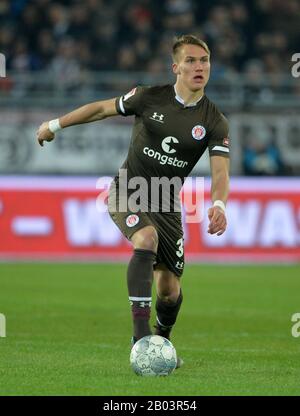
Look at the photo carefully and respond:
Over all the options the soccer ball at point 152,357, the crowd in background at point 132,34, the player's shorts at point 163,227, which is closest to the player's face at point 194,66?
the player's shorts at point 163,227

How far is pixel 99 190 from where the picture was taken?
19.1 metres

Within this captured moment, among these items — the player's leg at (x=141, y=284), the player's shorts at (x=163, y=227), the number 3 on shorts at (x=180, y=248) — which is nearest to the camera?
the player's leg at (x=141, y=284)

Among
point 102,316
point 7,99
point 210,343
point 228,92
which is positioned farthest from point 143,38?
point 210,343

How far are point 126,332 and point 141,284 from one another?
3.12 m

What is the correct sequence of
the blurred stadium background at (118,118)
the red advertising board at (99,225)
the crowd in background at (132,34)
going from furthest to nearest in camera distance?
the crowd in background at (132,34) < the blurred stadium background at (118,118) < the red advertising board at (99,225)

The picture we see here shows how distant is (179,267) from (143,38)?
14547 mm

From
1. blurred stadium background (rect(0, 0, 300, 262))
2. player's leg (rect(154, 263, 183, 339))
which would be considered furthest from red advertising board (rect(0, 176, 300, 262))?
player's leg (rect(154, 263, 183, 339))

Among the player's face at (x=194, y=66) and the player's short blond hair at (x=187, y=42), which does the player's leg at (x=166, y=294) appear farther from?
the player's short blond hair at (x=187, y=42)

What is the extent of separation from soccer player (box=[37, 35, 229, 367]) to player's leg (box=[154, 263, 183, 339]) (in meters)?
0.01

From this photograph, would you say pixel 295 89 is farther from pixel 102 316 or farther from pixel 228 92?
pixel 102 316

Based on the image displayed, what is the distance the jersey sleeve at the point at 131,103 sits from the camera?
8.58 meters

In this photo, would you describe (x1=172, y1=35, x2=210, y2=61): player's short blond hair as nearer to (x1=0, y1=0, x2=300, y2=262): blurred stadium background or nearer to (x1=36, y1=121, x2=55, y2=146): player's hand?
(x1=36, y1=121, x2=55, y2=146): player's hand

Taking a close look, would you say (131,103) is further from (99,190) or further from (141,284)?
(99,190)

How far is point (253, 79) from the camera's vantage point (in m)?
21.8
